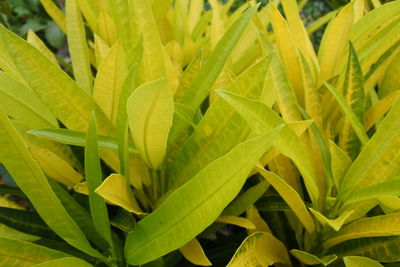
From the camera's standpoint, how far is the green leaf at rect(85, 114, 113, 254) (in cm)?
62

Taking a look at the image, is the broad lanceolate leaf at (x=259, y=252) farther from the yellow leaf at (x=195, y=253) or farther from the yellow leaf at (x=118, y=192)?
the yellow leaf at (x=118, y=192)

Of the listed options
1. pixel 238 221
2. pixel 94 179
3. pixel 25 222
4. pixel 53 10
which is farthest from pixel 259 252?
pixel 53 10

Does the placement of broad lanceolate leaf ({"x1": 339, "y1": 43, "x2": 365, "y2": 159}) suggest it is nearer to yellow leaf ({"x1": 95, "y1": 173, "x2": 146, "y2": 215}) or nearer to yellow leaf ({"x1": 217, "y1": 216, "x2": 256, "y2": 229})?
yellow leaf ({"x1": 217, "y1": 216, "x2": 256, "y2": 229})

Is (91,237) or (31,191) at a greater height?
(31,191)

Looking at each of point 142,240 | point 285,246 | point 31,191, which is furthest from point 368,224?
point 31,191

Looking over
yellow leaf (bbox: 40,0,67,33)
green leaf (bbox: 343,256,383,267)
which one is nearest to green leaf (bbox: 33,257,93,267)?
green leaf (bbox: 343,256,383,267)

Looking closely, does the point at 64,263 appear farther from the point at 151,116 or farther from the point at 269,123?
the point at 269,123

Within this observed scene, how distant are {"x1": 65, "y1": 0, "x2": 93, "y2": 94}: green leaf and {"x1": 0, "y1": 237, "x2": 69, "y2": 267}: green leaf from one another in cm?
30

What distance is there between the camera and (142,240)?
2.10 ft

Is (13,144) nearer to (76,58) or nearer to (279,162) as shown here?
(76,58)

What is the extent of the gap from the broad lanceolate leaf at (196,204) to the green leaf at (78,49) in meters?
0.32

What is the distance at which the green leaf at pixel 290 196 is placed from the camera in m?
0.65

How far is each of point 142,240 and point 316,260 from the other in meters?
0.28

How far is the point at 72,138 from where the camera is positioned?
674 mm
